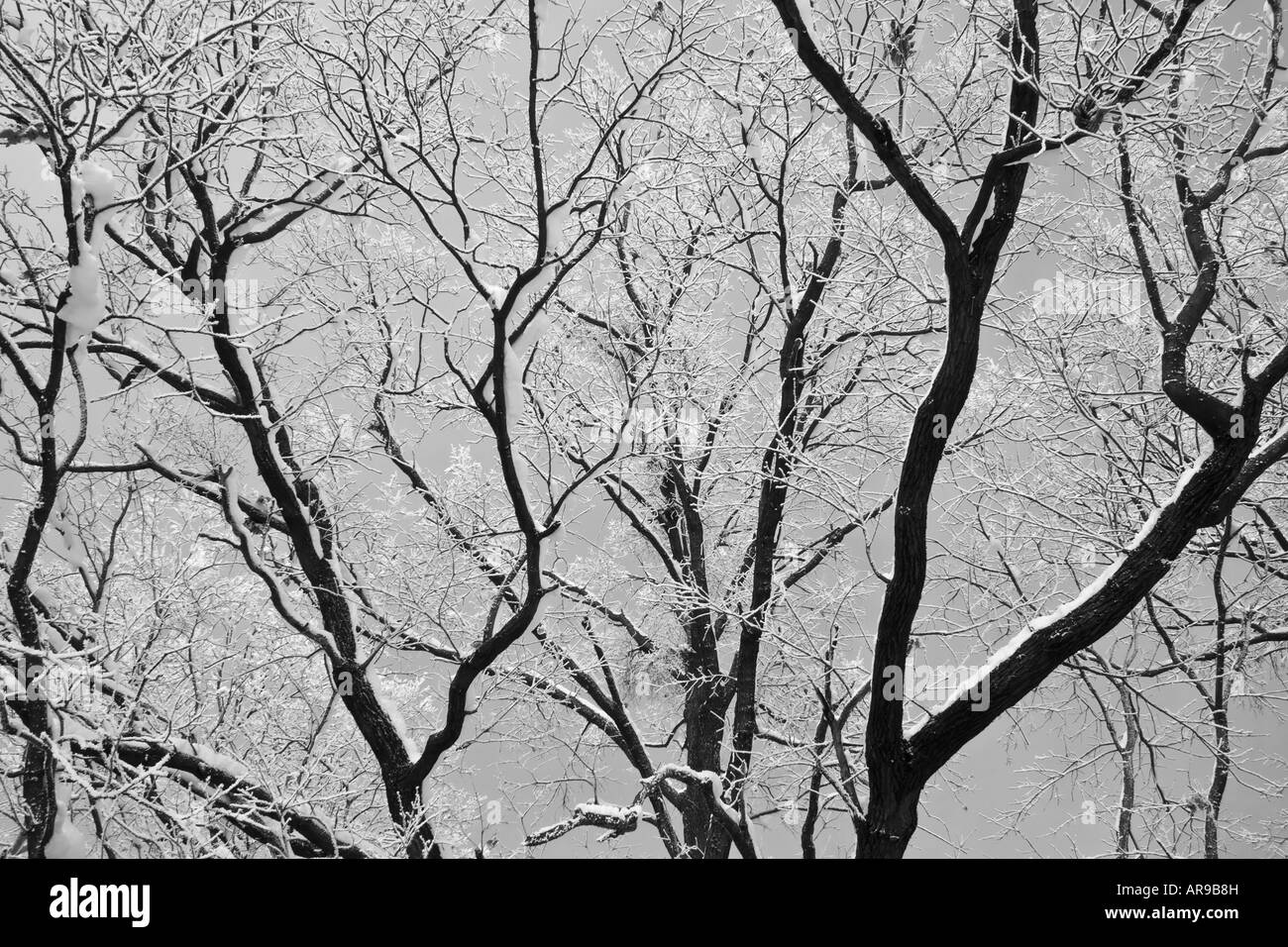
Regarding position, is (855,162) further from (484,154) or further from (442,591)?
(442,591)

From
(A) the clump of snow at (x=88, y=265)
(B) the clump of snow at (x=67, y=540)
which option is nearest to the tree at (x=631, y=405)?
(A) the clump of snow at (x=88, y=265)

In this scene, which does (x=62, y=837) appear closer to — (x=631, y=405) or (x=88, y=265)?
(x=88, y=265)

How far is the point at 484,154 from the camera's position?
8.36 metres

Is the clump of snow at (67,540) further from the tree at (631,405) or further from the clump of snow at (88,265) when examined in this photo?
the clump of snow at (88,265)

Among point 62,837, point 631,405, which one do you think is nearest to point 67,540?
point 62,837

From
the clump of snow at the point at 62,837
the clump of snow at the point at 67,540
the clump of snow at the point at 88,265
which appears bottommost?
the clump of snow at the point at 62,837

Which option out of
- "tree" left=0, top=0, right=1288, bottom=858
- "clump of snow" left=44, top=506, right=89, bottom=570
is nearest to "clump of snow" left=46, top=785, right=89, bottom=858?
"tree" left=0, top=0, right=1288, bottom=858

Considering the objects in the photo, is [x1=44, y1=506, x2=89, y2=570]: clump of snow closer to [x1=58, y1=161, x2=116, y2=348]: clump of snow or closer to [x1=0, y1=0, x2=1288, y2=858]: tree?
[x1=0, y1=0, x2=1288, y2=858]: tree

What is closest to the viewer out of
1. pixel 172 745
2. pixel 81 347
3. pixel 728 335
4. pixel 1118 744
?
pixel 81 347

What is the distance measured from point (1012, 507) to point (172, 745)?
265 inches

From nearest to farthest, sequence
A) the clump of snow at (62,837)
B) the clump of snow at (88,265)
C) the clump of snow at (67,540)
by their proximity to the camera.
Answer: the clump of snow at (88,265)
the clump of snow at (62,837)
the clump of snow at (67,540)

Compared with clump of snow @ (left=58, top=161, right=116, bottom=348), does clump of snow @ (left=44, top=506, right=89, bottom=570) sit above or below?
below
